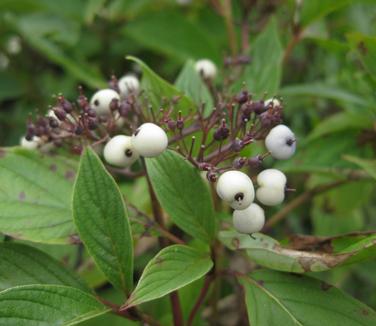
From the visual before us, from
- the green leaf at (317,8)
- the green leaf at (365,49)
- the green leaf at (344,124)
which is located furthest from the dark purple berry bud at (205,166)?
the green leaf at (317,8)

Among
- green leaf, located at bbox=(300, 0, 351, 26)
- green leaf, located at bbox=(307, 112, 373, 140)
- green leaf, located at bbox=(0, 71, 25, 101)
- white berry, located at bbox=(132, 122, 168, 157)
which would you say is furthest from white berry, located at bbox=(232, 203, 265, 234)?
green leaf, located at bbox=(0, 71, 25, 101)

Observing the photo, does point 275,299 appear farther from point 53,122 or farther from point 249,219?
point 53,122

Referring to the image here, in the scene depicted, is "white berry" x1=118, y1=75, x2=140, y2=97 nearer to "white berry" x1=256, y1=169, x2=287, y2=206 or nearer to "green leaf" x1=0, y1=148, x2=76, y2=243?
"green leaf" x1=0, y1=148, x2=76, y2=243

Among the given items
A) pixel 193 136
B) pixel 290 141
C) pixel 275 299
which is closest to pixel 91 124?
pixel 193 136

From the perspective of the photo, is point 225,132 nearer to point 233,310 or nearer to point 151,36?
point 233,310

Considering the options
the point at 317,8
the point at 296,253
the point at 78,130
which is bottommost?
the point at 296,253
